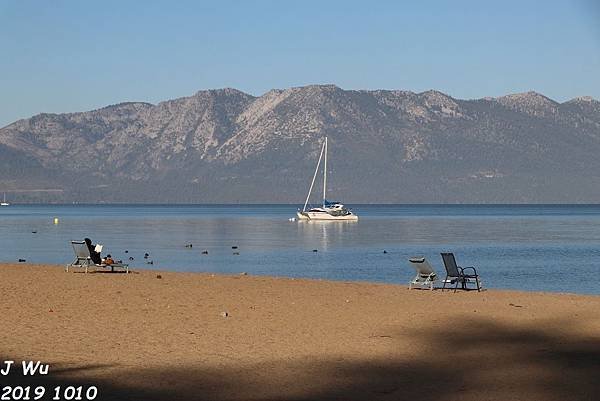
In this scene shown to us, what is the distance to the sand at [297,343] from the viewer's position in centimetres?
1023

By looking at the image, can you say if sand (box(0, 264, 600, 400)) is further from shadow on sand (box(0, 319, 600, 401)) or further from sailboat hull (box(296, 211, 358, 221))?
sailboat hull (box(296, 211, 358, 221))

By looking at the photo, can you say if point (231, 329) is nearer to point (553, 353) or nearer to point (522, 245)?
point (553, 353)

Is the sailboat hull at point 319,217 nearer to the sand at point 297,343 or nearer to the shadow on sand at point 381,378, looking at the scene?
the sand at point 297,343

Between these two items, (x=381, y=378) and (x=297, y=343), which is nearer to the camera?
(x=381, y=378)

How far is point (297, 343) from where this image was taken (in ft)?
43.1

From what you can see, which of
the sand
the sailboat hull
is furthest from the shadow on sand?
the sailboat hull

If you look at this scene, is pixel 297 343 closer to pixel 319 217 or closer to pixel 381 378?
pixel 381 378

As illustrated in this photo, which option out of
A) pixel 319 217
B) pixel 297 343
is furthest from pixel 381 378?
pixel 319 217

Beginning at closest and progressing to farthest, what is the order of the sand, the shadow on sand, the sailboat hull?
1. the shadow on sand
2. the sand
3. the sailboat hull

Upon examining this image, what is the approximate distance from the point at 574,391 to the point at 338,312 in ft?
23.3

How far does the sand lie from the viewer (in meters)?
10.2

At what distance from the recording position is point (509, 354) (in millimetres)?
12578

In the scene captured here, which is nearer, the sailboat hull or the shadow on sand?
Answer: the shadow on sand

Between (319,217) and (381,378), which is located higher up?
(381,378)
